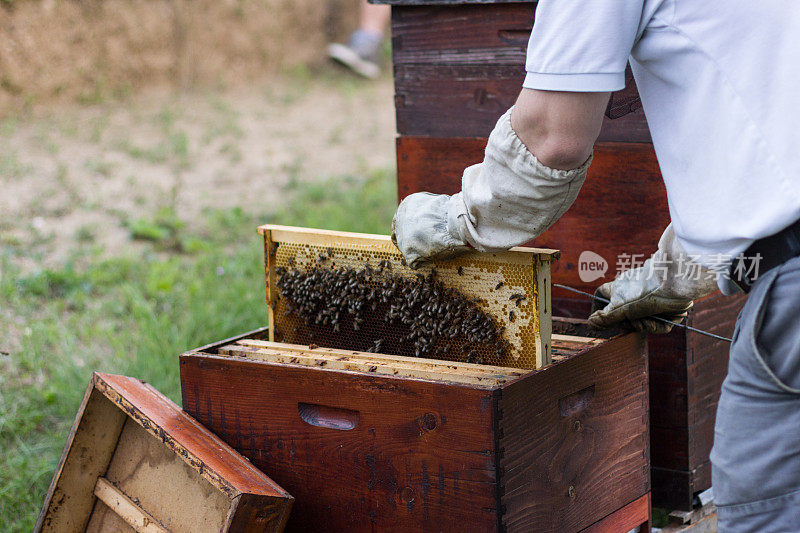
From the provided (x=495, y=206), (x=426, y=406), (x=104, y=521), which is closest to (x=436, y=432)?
(x=426, y=406)

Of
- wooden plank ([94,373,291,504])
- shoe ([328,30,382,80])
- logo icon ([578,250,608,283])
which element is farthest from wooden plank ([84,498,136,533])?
shoe ([328,30,382,80])

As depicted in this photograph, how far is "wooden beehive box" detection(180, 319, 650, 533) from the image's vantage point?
164cm

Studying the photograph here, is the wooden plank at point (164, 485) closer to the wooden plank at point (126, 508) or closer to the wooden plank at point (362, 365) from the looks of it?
the wooden plank at point (126, 508)

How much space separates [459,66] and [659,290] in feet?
3.05

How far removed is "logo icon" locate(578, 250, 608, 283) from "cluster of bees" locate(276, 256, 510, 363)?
58 cm

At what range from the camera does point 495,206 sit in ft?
4.83

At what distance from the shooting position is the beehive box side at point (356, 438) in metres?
1.64

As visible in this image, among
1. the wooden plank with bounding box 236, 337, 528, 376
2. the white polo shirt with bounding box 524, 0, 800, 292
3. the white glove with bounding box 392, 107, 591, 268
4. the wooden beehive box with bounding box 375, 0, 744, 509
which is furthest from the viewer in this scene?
the wooden beehive box with bounding box 375, 0, 744, 509

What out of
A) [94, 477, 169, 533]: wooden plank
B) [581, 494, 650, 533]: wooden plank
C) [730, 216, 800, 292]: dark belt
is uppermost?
[730, 216, 800, 292]: dark belt

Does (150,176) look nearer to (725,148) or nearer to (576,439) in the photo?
(576,439)

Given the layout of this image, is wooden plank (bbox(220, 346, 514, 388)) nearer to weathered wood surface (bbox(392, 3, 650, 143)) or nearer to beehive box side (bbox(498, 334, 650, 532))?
beehive box side (bbox(498, 334, 650, 532))

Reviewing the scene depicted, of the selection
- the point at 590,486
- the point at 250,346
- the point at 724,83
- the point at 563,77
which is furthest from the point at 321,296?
the point at 724,83

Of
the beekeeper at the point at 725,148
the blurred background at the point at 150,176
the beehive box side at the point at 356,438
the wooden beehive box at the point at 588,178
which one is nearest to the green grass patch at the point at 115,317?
the blurred background at the point at 150,176

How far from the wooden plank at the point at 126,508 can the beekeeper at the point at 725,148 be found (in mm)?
1086
